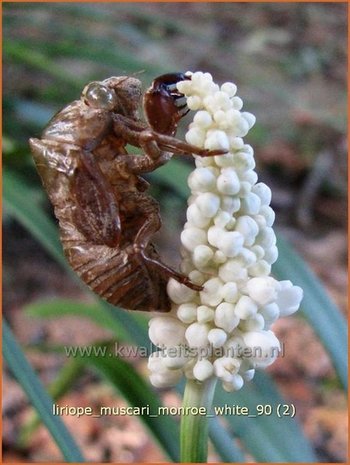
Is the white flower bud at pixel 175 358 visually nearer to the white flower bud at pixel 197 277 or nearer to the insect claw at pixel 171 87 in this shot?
the white flower bud at pixel 197 277

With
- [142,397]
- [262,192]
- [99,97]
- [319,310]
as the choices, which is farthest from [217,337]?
[319,310]

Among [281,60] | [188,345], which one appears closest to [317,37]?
[281,60]

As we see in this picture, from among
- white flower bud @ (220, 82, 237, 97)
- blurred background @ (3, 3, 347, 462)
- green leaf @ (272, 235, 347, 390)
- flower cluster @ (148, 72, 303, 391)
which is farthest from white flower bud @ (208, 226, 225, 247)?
green leaf @ (272, 235, 347, 390)

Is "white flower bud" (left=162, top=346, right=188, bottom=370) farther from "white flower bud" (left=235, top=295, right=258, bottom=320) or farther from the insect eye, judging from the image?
the insect eye

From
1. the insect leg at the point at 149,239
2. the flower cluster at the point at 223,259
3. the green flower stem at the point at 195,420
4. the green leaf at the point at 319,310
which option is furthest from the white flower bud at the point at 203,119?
the green leaf at the point at 319,310

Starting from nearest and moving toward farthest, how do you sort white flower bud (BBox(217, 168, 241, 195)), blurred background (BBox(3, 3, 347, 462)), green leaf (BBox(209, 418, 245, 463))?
white flower bud (BBox(217, 168, 241, 195)) → green leaf (BBox(209, 418, 245, 463)) → blurred background (BBox(3, 3, 347, 462))

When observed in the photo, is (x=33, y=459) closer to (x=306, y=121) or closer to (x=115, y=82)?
(x=115, y=82)
